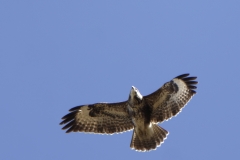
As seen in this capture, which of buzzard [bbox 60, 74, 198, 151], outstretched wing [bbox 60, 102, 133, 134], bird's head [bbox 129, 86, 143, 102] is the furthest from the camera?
outstretched wing [bbox 60, 102, 133, 134]

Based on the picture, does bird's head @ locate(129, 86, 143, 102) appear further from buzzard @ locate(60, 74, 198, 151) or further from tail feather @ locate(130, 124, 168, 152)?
tail feather @ locate(130, 124, 168, 152)

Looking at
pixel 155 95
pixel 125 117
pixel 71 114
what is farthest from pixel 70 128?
pixel 155 95

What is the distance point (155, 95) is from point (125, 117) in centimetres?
90

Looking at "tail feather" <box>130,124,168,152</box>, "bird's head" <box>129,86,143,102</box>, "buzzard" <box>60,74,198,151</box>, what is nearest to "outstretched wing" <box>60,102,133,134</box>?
"buzzard" <box>60,74,198,151</box>

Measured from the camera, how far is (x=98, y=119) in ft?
46.1

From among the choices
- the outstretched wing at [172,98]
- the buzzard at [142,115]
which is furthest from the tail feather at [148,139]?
the outstretched wing at [172,98]

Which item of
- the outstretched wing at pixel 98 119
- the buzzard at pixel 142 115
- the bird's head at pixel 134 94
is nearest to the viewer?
the bird's head at pixel 134 94

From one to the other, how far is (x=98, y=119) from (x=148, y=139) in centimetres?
132

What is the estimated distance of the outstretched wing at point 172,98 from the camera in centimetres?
1370

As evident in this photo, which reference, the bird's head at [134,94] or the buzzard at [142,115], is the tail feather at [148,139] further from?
the bird's head at [134,94]

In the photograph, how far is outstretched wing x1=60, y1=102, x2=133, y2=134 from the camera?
13.9m

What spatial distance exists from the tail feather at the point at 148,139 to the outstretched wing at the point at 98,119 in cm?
40

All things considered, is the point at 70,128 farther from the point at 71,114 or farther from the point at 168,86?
the point at 168,86

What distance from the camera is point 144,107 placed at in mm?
13508
